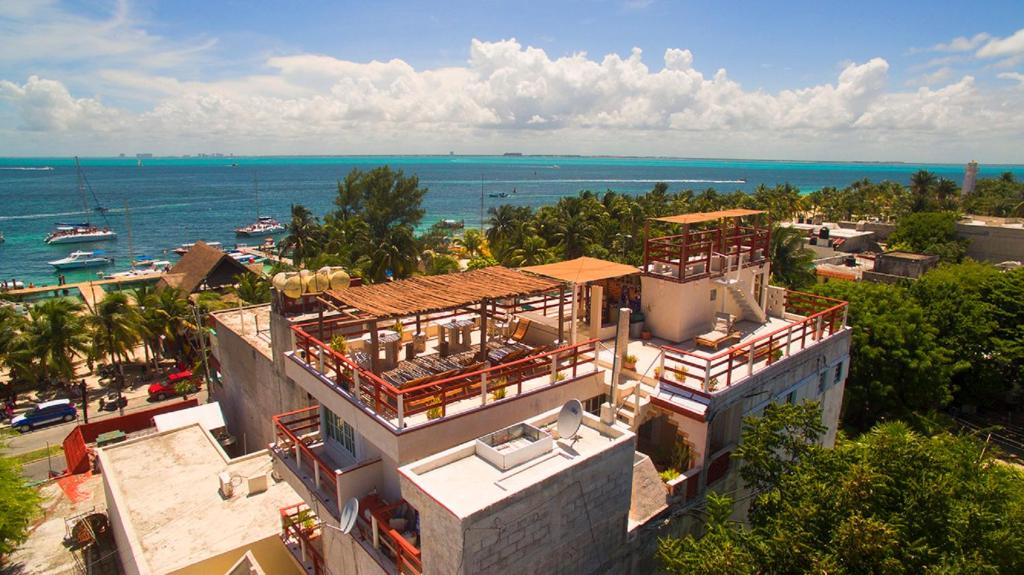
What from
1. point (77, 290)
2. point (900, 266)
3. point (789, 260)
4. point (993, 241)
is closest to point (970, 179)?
point (993, 241)

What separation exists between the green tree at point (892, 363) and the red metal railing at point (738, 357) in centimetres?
1137

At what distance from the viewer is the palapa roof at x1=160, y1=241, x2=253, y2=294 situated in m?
51.8

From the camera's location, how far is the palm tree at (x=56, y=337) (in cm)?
3334

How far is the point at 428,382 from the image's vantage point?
469 inches

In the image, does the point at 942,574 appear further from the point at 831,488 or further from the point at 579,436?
the point at 579,436

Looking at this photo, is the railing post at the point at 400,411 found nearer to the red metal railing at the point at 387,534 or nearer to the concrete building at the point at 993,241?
the red metal railing at the point at 387,534

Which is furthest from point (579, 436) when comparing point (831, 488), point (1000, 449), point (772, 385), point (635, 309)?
point (1000, 449)

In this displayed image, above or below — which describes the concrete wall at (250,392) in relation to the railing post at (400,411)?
below

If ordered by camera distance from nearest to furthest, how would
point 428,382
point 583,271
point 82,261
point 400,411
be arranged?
point 400,411, point 428,382, point 583,271, point 82,261

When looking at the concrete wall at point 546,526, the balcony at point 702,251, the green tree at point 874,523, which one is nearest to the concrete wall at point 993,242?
the balcony at point 702,251

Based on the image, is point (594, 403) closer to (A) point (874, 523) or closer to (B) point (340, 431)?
(B) point (340, 431)

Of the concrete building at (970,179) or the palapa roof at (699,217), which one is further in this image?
the concrete building at (970,179)

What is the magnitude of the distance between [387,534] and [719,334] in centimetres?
1201

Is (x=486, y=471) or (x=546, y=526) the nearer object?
(x=546, y=526)
